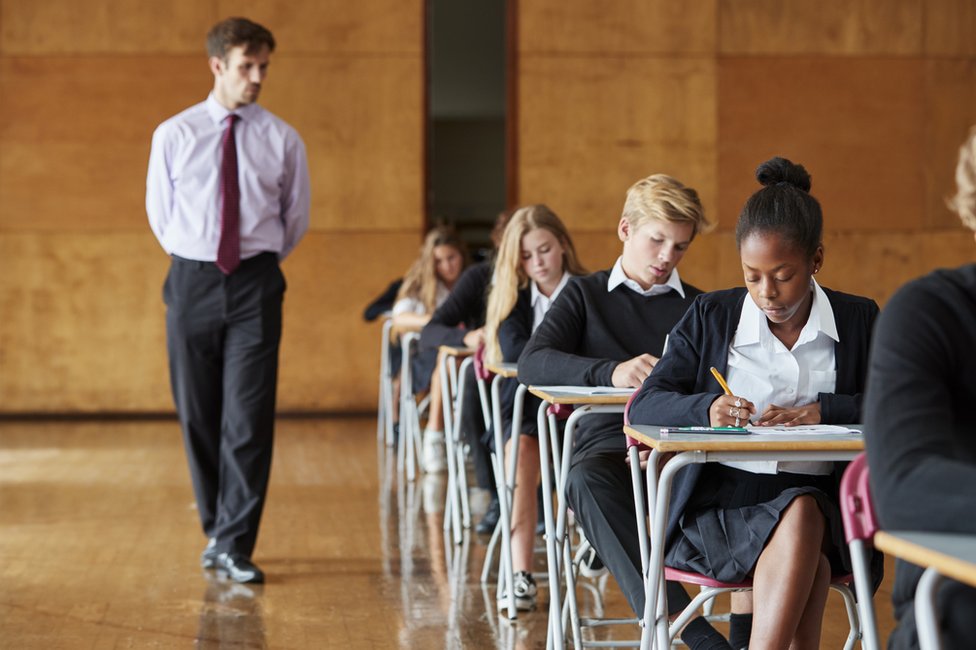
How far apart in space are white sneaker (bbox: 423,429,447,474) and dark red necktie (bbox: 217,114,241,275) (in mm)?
2389

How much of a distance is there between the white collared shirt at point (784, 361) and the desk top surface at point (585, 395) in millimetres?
378

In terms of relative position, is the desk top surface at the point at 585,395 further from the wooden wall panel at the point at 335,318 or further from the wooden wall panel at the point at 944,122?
the wooden wall panel at the point at 944,122

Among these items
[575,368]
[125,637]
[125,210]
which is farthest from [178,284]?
[125,210]

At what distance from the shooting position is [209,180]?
160 inches

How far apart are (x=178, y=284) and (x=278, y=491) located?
1.86 meters

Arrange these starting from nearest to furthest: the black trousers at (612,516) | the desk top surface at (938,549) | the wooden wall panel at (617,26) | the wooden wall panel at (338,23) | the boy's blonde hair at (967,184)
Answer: the desk top surface at (938,549)
the boy's blonde hair at (967,184)
the black trousers at (612,516)
the wooden wall panel at (338,23)
the wooden wall panel at (617,26)

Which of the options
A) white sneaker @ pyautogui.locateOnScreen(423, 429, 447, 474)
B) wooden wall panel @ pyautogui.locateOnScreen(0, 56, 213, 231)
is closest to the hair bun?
white sneaker @ pyautogui.locateOnScreen(423, 429, 447, 474)

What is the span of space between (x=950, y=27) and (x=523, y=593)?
22.0 feet

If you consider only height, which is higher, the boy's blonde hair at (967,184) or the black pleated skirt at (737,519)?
the boy's blonde hair at (967,184)

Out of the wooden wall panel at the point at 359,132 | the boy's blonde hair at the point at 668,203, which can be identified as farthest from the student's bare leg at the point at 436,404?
the boy's blonde hair at the point at 668,203

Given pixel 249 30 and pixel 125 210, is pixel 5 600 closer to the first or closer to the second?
pixel 249 30

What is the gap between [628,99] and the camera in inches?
346

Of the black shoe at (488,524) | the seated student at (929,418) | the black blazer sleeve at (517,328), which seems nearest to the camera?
the seated student at (929,418)

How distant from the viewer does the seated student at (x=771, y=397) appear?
214cm
